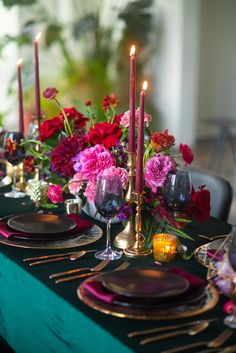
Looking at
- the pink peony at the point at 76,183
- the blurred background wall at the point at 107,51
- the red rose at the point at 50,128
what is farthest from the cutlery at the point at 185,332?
the blurred background wall at the point at 107,51

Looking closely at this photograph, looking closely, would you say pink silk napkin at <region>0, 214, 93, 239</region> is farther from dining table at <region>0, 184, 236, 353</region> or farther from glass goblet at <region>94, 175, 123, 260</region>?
glass goblet at <region>94, 175, 123, 260</region>

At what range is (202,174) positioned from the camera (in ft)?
6.94

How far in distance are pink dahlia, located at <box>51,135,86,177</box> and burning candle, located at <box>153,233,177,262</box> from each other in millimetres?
382

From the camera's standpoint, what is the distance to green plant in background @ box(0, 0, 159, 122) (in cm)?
563

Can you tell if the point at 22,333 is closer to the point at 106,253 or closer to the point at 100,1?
the point at 106,253

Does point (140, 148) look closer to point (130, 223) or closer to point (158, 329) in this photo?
point (130, 223)

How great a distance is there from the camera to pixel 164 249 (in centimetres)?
134

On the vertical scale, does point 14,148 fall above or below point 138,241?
above

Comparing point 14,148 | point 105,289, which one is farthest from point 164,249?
point 14,148

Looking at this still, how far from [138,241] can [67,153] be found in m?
0.37

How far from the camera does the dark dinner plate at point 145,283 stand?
3.43ft

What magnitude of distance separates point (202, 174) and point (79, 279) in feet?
3.34

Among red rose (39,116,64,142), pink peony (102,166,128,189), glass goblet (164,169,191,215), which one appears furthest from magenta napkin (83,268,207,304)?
red rose (39,116,64,142)

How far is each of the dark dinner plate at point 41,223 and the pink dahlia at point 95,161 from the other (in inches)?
5.6
